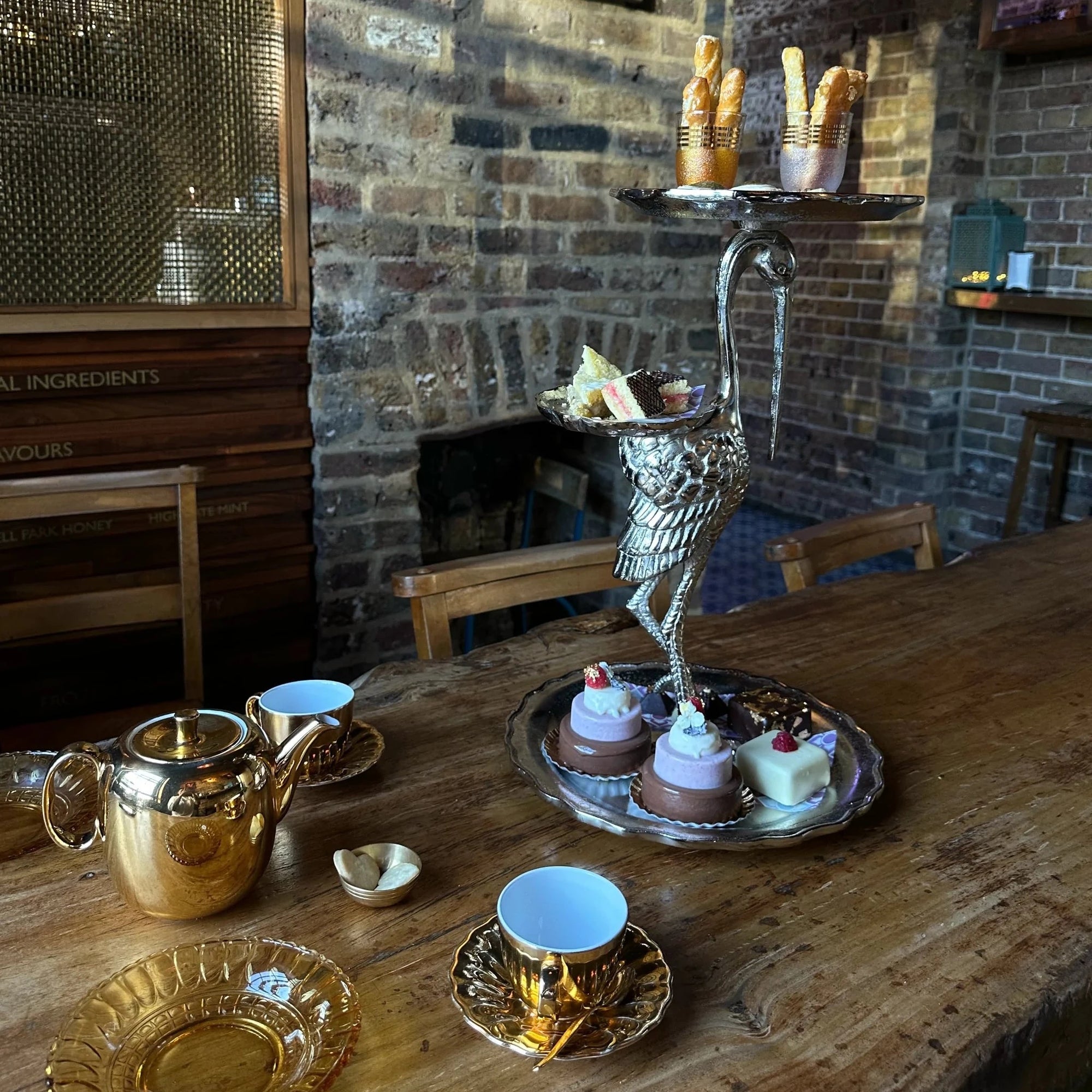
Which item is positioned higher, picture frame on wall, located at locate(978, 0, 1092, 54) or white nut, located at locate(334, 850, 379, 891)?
picture frame on wall, located at locate(978, 0, 1092, 54)

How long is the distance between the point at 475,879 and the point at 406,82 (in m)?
1.84

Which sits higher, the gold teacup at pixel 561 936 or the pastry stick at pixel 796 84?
the pastry stick at pixel 796 84

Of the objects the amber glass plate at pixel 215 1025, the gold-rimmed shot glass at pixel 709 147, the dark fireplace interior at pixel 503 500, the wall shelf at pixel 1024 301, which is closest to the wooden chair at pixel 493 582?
the gold-rimmed shot glass at pixel 709 147

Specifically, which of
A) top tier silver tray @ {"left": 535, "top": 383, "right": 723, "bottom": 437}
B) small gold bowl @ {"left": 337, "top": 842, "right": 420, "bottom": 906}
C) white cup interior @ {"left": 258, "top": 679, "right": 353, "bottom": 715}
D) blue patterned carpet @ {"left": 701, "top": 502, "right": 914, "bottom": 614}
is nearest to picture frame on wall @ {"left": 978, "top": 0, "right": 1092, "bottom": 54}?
blue patterned carpet @ {"left": 701, "top": 502, "right": 914, "bottom": 614}

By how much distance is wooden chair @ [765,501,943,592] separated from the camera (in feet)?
5.82

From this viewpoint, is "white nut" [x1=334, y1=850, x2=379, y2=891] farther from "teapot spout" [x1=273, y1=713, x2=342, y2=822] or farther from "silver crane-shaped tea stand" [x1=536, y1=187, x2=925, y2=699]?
"silver crane-shaped tea stand" [x1=536, y1=187, x2=925, y2=699]

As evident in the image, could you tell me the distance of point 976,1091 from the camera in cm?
76

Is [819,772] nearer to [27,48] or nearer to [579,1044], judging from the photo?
[579,1044]

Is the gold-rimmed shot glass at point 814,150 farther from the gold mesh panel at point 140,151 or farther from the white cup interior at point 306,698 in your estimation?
the gold mesh panel at point 140,151

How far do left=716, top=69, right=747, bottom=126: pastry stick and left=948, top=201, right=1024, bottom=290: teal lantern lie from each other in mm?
3419

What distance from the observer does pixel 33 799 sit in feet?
3.44

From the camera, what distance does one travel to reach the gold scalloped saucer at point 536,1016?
0.74 meters

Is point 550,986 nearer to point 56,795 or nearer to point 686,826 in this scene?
point 686,826

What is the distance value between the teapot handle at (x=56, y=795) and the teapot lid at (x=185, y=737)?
0.03m
